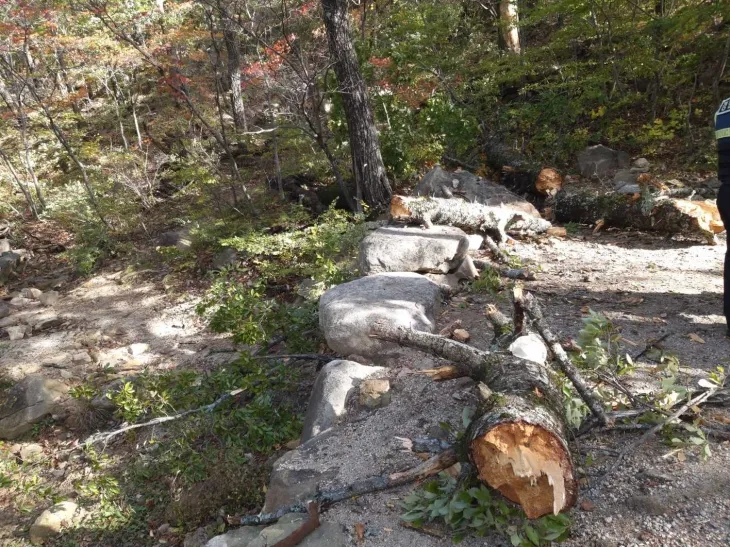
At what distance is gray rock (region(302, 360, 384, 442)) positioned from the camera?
321 centimetres

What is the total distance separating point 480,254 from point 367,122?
2729 millimetres

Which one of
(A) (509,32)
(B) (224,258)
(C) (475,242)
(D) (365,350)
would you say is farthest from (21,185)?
(A) (509,32)

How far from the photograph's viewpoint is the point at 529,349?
2.84 metres

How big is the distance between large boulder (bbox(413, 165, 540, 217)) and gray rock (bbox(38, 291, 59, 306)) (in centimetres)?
614

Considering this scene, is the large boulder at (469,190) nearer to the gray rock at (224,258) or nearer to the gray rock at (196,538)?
the gray rock at (224,258)

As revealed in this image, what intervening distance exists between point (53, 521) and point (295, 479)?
219cm

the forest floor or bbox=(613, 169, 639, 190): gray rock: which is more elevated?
bbox=(613, 169, 639, 190): gray rock

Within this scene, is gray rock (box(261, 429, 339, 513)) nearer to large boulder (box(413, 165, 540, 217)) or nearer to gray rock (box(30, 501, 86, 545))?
gray rock (box(30, 501, 86, 545))

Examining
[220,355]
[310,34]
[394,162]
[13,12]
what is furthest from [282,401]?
[13,12]

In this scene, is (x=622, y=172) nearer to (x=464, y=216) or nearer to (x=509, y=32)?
(x=464, y=216)

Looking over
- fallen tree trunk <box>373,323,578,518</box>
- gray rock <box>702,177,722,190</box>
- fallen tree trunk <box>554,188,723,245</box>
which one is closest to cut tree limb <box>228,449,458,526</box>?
fallen tree trunk <box>373,323,578,518</box>

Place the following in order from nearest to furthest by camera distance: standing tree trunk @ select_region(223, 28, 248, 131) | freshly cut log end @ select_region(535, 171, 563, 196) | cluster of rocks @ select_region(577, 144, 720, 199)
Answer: cluster of rocks @ select_region(577, 144, 720, 199), freshly cut log end @ select_region(535, 171, 563, 196), standing tree trunk @ select_region(223, 28, 248, 131)

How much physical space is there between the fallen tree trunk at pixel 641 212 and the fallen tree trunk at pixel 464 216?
570 millimetres

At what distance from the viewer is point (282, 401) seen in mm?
4027
